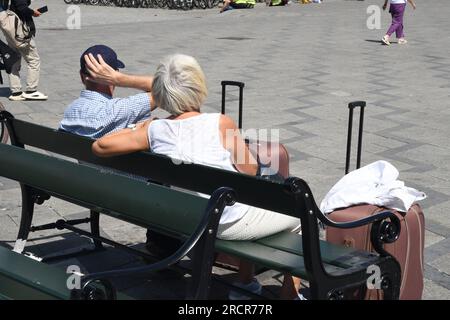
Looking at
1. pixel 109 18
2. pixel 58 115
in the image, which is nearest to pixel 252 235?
pixel 58 115

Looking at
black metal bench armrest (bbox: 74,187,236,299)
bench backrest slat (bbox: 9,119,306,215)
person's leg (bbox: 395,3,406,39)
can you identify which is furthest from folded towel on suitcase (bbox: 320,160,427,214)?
person's leg (bbox: 395,3,406,39)

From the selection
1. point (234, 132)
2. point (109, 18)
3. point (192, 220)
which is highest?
point (234, 132)

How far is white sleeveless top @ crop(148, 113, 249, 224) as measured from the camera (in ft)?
9.77

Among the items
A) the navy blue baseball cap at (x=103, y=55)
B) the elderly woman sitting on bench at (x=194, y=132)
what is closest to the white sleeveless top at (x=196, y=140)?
the elderly woman sitting on bench at (x=194, y=132)

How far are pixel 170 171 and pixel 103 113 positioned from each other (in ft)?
2.30

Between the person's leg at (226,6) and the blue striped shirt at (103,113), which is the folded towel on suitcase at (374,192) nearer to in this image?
the blue striped shirt at (103,113)

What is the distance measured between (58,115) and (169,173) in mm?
4810

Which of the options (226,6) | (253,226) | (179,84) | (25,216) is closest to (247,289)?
(253,226)

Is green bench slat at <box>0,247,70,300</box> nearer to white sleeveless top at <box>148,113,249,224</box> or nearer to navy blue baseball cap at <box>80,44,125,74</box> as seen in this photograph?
white sleeveless top at <box>148,113,249,224</box>

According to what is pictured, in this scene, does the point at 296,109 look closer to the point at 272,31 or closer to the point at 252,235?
the point at 252,235

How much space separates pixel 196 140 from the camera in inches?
118

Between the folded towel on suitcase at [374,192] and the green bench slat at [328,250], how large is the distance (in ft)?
0.99

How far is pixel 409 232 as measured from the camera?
10.0 ft

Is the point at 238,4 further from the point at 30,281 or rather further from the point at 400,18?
the point at 30,281
